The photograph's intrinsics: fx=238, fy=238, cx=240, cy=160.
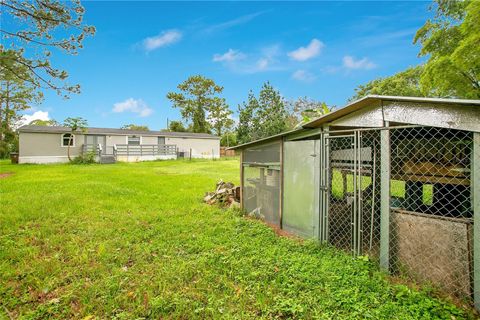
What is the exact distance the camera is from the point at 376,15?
6418 mm

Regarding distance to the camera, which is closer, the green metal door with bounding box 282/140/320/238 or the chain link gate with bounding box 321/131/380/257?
the chain link gate with bounding box 321/131/380/257

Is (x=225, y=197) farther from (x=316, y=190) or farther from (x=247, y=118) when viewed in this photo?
(x=247, y=118)

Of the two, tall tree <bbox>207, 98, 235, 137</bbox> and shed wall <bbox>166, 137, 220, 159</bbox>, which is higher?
tall tree <bbox>207, 98, 235, 137</bbox>

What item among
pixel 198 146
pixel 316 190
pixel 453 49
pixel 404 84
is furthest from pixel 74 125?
pixel 404 84

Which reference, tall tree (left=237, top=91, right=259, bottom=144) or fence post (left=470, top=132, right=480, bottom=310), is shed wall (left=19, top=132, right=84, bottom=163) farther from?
fence post (left=470, top=132, right=480, bottom=310)

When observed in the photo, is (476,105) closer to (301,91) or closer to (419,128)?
(419,128)

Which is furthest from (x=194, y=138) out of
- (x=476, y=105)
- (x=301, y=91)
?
(x=476, y=105)

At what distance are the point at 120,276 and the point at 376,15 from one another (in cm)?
813

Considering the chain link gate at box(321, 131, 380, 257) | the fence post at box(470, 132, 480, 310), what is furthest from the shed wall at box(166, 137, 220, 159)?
the fence post at box(470, 132, 480, 310)

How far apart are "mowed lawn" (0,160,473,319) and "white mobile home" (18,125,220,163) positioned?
52.7 feet

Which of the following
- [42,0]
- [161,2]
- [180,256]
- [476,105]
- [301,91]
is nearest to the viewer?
[476,105]

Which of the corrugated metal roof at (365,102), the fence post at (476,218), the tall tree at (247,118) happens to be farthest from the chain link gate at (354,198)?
the tall tree at (247,118)

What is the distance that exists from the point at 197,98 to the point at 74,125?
A: 1865 cm

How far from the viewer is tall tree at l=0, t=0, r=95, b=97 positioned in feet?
12.9
